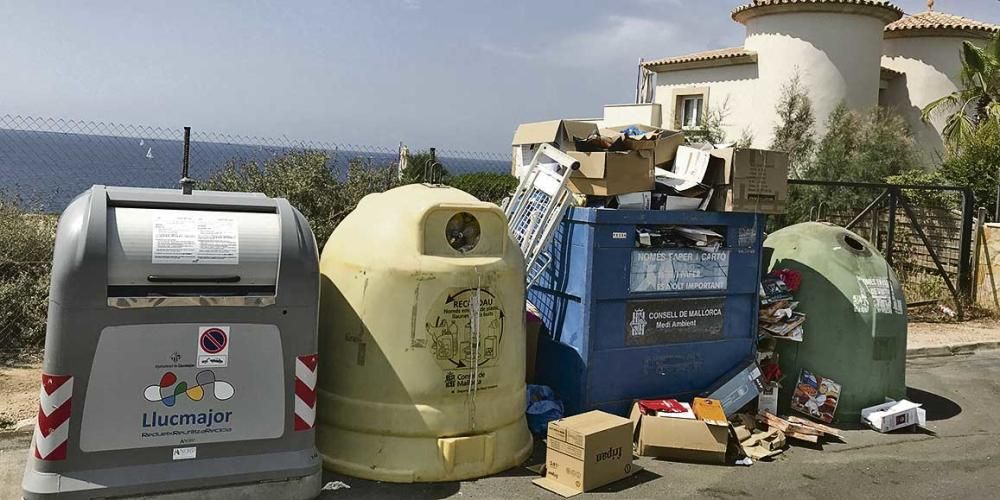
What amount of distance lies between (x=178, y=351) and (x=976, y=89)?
19.6 meters

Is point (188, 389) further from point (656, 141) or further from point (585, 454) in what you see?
point (656, 141)

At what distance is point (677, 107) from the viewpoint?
75.8 feet

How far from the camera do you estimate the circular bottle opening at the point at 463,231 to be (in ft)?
16.0

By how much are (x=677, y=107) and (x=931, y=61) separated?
21.6 ft

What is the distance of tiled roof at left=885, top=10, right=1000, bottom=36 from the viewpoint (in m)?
21.1

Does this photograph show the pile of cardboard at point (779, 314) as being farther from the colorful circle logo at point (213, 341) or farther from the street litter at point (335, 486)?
the colorful circle logo at point (213, 341)

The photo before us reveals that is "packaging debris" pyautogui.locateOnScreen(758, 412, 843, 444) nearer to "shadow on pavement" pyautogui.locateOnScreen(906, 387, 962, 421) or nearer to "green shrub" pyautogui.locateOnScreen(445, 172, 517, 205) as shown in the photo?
"shadow on pavement" pyautogui.locateOnScreen(906, 387, 962, 421)

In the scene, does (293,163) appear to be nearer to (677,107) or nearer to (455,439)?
(455,439)

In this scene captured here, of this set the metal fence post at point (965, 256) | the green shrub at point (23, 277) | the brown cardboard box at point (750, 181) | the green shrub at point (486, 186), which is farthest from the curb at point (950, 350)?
the green shrub at point (23, 277)

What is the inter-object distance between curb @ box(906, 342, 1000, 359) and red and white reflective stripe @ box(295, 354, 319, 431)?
7.33m

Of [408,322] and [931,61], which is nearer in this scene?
[408,322]

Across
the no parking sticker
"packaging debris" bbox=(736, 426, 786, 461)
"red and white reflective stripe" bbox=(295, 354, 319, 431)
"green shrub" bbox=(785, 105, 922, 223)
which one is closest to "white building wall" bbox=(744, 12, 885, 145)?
"green shrub" bbox=(785, 105, 922, 223)

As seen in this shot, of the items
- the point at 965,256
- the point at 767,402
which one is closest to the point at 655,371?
the point at 767,402

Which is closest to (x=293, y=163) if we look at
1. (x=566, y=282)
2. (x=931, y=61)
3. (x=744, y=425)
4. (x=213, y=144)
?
(x=213, y=144)
